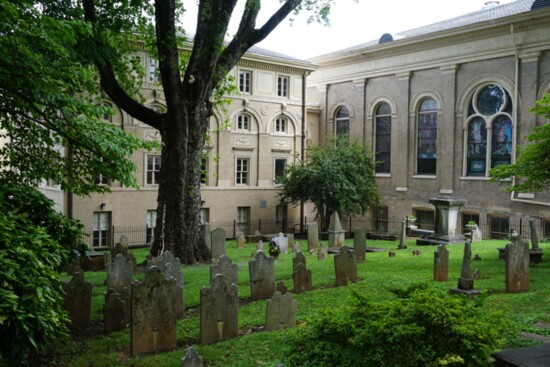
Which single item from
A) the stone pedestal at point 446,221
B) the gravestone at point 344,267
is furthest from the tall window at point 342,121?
the gravestone at point 344,267

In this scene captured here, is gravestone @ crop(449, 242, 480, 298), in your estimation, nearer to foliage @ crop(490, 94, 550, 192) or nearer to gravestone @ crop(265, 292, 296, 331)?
gravestone @ crop(265, 292, 296, 331)

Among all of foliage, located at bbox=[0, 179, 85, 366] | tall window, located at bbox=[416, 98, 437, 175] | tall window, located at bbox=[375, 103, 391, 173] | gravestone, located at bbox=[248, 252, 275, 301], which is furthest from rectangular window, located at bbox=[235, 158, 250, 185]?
foliage, located at bbox=[0, 179, 85, 366]

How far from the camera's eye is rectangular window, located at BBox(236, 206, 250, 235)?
109ft

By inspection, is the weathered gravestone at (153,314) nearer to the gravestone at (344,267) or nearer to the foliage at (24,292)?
the foliage at (24,292)

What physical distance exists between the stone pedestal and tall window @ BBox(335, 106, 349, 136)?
15.2 m

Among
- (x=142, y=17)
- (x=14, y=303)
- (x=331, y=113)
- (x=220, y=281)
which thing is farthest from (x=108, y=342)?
(x=331, y=113)

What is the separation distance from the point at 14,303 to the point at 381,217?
32.2 meters

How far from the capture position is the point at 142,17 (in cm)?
1673

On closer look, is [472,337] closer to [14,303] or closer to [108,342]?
[14,303]

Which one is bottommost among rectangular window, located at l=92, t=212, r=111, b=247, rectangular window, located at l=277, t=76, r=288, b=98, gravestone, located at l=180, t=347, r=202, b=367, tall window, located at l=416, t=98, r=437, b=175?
rectangular window, located at l=92, t=212, r=111, b=247

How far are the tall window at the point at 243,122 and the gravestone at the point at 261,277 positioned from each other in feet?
68.5

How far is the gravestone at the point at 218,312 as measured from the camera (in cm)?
914

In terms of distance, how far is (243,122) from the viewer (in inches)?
1305

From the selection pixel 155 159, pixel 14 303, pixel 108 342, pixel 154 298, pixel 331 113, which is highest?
pixel 331 113
